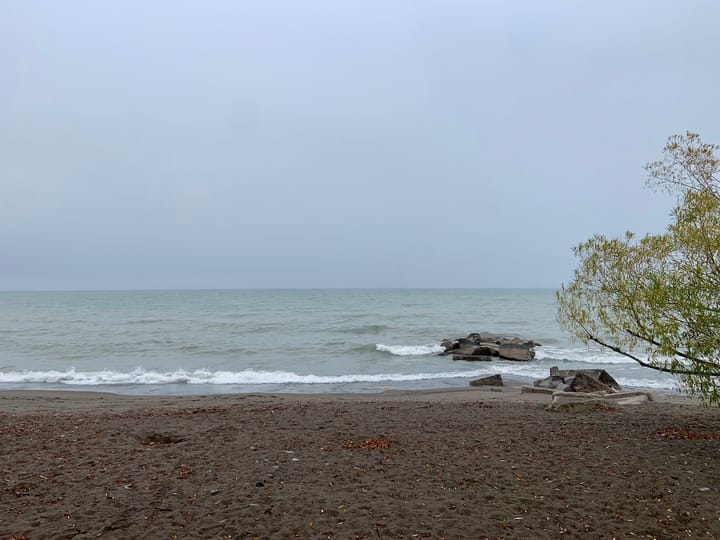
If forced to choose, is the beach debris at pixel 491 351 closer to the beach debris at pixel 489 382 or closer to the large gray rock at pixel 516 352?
the large gray rock at pixel 516 352

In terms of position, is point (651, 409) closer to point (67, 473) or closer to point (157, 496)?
point (157, 496)

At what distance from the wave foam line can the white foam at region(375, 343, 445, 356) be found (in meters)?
8.56

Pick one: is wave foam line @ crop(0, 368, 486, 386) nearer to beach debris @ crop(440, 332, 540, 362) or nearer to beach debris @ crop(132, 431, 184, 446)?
beach debris @ crop(440, 332, 540, 362)

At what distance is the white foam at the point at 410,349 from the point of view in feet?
113

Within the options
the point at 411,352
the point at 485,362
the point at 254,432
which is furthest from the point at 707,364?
the point at 411,352

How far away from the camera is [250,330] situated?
4719 cm

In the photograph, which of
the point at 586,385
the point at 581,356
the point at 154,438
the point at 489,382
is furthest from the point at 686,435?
the point at 581,356

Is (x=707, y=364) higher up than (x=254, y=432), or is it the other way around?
(x=707, y=364)

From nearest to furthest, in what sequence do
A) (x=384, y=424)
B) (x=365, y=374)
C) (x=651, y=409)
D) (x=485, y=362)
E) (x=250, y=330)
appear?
(x=384, y=424) < (x=651, y=409) < (x=365, y=374) < (x=485, y=362) < (x=250, y=330)

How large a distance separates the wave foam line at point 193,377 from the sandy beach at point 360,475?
435 inches

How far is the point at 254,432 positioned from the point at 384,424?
115 inches

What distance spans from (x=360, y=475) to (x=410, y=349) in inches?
1129

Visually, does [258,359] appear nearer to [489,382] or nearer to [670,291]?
[489,382]

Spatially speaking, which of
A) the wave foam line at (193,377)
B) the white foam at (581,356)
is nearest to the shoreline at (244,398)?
the wave foam line at (193,377)
